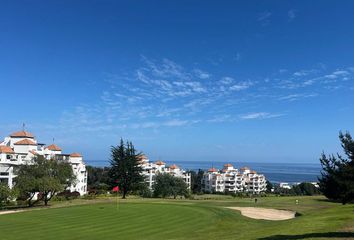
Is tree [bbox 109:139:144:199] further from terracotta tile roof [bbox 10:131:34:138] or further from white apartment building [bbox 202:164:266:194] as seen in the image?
white apartment building [bbox 202:164:266:194]

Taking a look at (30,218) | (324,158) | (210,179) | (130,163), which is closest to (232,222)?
(324,158)

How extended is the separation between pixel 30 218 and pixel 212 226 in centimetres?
1711

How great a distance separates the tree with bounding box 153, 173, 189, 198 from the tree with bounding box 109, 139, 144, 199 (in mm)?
3231

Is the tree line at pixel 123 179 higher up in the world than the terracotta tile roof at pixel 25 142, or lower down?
lower down

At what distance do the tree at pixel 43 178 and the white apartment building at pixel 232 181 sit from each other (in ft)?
341

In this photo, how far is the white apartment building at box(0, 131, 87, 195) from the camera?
6794 cm

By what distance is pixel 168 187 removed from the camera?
234ft

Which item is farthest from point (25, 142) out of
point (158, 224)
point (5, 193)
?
point (158, 224)

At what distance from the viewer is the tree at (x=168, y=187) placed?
7112 cm

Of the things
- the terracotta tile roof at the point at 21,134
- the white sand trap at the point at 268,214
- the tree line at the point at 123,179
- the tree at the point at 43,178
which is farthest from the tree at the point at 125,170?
the white sand trap at the point at 268,214

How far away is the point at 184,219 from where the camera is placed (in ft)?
108

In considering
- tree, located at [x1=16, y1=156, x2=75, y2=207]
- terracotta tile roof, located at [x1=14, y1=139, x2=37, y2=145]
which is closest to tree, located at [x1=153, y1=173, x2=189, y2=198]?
tree, located at [x1=16, y1=156, x2=75, y2=207]

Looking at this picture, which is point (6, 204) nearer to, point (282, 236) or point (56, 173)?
point (56, 173)

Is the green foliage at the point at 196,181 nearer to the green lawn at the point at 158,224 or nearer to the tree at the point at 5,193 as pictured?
the tree at the point at 5,193
